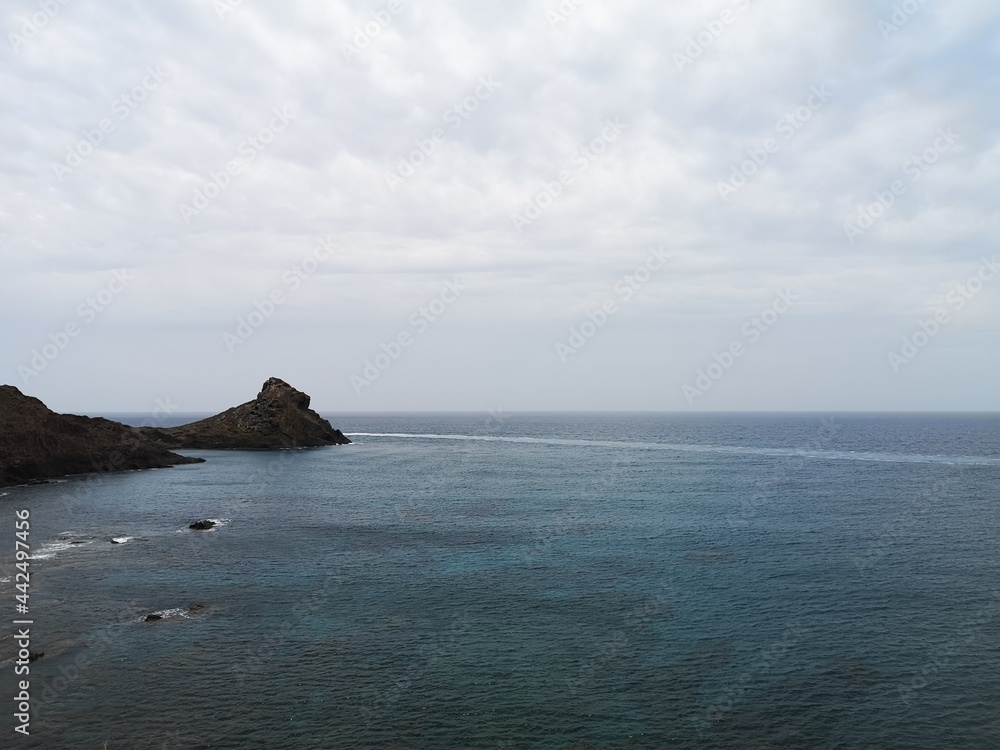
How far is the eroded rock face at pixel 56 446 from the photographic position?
360 ft

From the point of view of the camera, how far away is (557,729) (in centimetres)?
2975

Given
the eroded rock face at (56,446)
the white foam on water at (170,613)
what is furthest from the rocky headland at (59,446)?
the white foam on water at (170,613)

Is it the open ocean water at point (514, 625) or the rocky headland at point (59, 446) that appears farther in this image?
the rocky headland at point (59, 446)

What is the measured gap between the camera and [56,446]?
119 meters

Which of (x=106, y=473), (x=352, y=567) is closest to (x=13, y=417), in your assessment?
(x=106, y=473)

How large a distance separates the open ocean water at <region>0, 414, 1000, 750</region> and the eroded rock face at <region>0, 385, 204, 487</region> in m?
27.1

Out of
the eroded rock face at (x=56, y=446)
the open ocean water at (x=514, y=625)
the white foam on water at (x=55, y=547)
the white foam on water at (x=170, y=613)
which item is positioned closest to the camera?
the open ocean water at (x=514, y=625)

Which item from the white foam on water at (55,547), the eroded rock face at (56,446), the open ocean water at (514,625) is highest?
the eroded rock face at (56,446)

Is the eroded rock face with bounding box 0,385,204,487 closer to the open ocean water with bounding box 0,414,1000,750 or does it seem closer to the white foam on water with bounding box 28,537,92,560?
the open ocean water with bounding box 0,414,1000,750

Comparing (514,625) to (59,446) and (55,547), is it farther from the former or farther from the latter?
(59,446)

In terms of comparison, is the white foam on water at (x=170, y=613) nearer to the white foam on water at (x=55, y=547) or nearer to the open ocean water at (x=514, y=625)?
the open ocean water at (x=514, y=625)

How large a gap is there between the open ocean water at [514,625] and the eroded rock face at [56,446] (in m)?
27.1

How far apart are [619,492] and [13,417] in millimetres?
108943

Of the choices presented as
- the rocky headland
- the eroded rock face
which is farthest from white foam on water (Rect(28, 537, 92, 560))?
the eroded rock face
